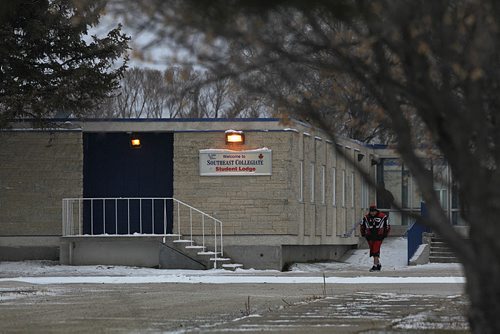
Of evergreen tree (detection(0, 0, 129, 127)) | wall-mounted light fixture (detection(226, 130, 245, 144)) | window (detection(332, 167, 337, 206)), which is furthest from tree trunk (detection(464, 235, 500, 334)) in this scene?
→ window (detection(332, 167, 337, 206))

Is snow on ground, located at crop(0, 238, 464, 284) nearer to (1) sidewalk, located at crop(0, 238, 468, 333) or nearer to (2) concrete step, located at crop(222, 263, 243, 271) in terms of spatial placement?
(1) sidewalk, located at crop(0, 238, 468, 333)

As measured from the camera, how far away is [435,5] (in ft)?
26.5

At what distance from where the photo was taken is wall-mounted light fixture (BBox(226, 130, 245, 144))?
31734mm

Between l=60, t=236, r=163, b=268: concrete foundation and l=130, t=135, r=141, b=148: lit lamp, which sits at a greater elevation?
l=130, t=135, r=141, b=148: lit lamp

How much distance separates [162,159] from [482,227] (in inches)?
1024

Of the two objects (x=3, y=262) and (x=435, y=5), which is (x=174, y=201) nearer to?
(x=3, y=262)

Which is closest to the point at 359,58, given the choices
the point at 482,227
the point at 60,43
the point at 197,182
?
the point at 482,227

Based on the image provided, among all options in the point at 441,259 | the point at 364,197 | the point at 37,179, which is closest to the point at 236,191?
the point at 37,179

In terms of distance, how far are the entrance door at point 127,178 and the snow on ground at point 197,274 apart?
2.70 m

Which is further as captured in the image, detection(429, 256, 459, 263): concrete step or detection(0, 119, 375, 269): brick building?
detection(429, 256, 459, 263): concrete step

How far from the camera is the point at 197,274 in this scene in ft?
90.8

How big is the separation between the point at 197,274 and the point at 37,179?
699 centimetres

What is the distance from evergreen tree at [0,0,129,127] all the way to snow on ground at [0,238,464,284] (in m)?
4.03

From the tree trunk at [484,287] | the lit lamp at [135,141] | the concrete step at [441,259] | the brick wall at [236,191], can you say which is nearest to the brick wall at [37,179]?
the lit lamp at [135,141]
